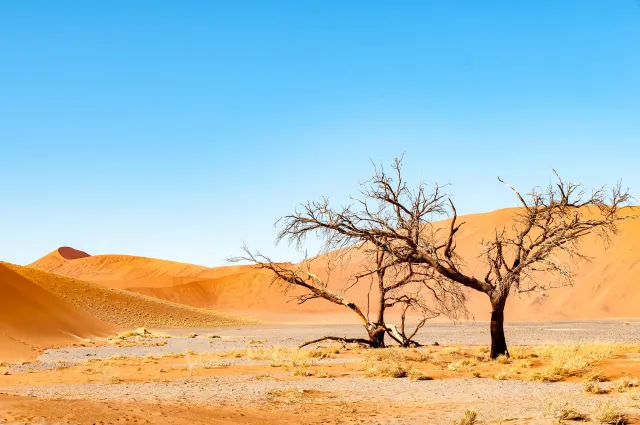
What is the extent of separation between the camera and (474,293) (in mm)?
78312

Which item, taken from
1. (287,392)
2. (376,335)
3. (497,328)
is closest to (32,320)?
(376,335)

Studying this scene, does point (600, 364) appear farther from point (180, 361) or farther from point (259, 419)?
point (180, 361)

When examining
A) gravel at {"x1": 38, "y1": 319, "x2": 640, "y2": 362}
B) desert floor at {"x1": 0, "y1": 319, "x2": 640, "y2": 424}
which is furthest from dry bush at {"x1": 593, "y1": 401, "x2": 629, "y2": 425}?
gravel at {"x1": 38, "y1": 319, "x2": 640, "y2": 362}

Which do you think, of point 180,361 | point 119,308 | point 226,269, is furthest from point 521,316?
point 226,269

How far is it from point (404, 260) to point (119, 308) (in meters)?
47.6

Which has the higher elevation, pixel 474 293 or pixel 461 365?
pixel 474 293

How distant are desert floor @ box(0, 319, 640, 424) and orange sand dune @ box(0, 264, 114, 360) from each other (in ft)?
32.5

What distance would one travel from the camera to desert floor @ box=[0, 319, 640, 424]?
10.0 metres

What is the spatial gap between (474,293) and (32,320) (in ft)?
178

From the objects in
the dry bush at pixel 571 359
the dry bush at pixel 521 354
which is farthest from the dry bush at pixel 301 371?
the dry bush at pixel 521 354

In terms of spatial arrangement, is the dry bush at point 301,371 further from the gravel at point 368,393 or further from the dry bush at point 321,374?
the gravel at point 368,393

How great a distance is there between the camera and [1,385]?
16.0 metres

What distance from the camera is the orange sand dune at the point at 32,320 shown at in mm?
31070

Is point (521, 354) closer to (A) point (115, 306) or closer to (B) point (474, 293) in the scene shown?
(A) point (115, 306)
